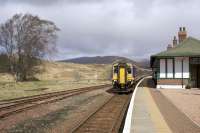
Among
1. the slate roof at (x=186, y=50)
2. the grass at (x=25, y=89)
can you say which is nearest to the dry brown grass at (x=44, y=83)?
the grass at (x=25, y=89)

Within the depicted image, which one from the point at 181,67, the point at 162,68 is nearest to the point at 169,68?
the point at 162,68

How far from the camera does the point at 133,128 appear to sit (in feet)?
47.6

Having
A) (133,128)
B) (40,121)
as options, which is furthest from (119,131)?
(40,121)

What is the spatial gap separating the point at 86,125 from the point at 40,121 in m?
2.20

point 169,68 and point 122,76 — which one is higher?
point 169,68

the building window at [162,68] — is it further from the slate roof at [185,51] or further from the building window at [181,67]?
the building window at [181,67]

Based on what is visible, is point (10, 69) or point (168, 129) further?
point (10, 69)

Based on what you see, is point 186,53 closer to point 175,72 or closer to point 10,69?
point 175,72

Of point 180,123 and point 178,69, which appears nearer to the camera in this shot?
point 180,123

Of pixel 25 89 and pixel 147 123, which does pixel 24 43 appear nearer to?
pixel 25 89

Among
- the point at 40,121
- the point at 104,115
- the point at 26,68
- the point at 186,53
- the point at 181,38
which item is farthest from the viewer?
the point at 26,68

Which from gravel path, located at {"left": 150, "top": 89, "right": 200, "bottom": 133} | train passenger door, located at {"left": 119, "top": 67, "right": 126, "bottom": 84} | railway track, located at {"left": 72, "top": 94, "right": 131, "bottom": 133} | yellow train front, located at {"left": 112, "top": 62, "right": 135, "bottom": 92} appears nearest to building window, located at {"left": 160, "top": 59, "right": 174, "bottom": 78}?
yellow train front, located at {"left": 112, "top": 62, "right": 135, "bottom": 92}

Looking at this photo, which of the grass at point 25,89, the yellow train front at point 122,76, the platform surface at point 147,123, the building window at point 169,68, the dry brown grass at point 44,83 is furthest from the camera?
the building window at point 169,68

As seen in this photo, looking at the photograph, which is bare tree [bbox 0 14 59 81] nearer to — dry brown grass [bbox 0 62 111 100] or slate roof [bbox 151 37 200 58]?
dry brown grass [bbox 0 62 111 100]
